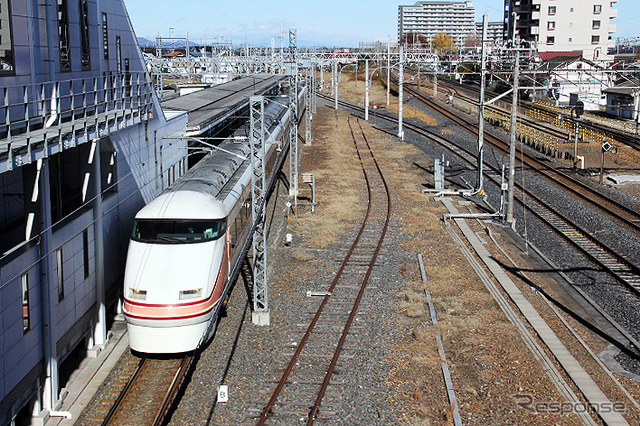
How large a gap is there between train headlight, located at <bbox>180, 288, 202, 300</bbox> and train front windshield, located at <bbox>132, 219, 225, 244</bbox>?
0.90 meters

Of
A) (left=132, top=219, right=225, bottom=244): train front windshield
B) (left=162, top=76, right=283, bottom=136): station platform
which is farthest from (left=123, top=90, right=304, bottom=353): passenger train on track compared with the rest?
(left=162, top=76, right=283, bottom=136): station platform

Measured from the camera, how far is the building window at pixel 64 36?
433 inches

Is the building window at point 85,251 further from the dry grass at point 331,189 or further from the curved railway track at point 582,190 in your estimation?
the curved railway track at point 582,190

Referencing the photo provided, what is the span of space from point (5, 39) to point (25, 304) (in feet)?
12.6

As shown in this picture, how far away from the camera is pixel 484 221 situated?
2053 cm

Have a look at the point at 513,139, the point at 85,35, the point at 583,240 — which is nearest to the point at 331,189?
the point at 513,139

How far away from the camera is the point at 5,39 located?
9.19 metres

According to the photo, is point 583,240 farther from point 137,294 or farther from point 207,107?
point 207,107

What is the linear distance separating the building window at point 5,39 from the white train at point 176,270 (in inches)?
127

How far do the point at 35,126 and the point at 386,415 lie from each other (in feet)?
23.3

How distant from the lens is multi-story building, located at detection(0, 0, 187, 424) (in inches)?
354

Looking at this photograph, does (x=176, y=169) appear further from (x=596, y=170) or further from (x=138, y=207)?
(x=596, y=170)

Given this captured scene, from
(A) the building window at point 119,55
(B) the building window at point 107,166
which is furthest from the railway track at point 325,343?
(A) the building window at point 119,55

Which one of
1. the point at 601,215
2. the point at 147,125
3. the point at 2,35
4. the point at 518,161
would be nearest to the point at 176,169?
the point at 147,125
